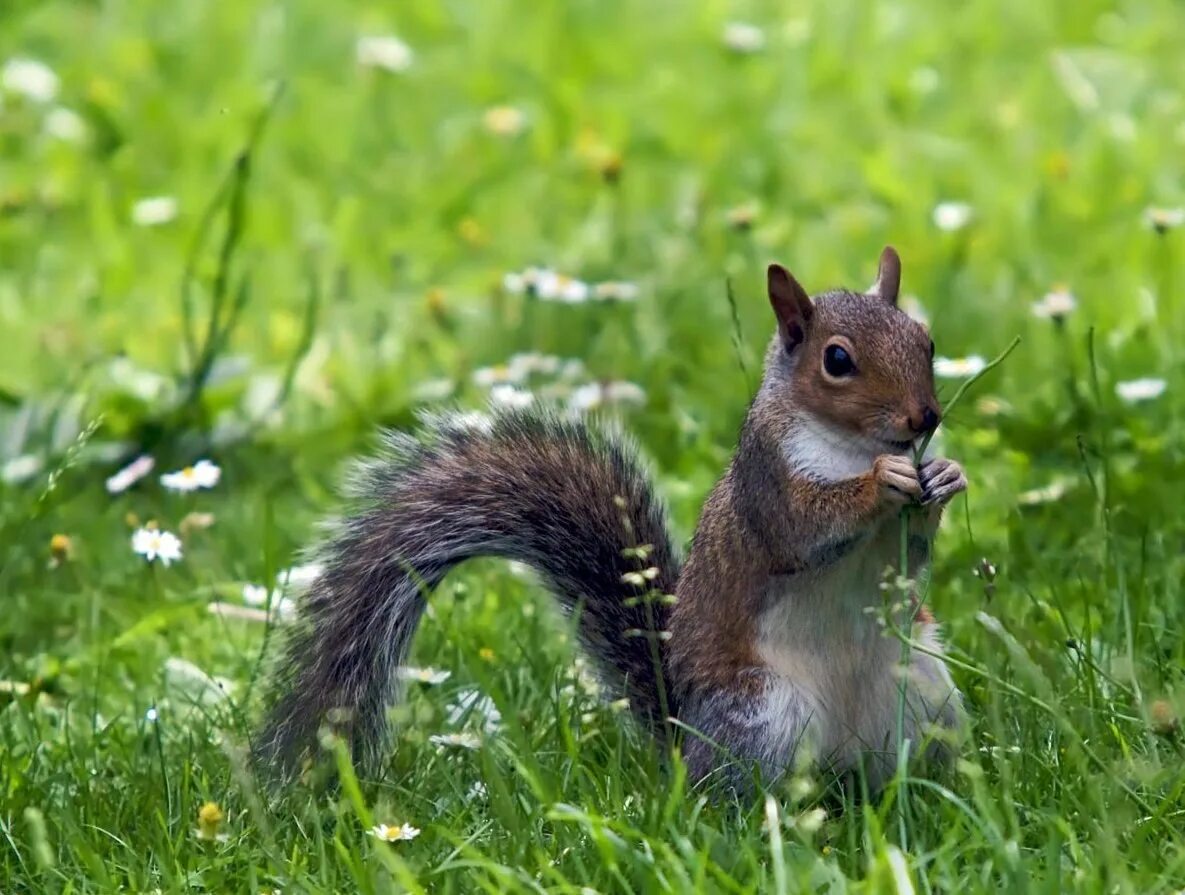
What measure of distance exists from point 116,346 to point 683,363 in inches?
48.8

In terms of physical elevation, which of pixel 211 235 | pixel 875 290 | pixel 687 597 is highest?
pixel 875 290

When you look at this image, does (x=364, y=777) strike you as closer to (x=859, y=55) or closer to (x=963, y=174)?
(x=963, y=174)

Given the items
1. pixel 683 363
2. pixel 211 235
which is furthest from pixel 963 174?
pixel 211 235

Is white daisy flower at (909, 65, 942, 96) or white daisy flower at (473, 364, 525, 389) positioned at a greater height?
white daisy flower at (473, 364, 525, 389)

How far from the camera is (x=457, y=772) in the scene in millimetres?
2516

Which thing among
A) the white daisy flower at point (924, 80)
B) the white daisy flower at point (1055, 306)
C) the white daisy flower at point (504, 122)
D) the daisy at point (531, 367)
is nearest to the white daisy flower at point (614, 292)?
the daisy at point (531, 367)

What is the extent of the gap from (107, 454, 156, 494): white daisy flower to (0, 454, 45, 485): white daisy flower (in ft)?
0.45

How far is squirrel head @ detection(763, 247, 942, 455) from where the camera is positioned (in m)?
2.40

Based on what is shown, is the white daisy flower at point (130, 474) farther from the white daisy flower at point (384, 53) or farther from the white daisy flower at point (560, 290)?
the white daisy flower at point (384, 53)

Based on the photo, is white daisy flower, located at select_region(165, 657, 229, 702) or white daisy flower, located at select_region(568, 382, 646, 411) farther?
white daisy flower, located at select_region(568, 382, 646, 411)

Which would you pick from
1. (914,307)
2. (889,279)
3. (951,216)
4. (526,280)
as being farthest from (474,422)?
(951,216)

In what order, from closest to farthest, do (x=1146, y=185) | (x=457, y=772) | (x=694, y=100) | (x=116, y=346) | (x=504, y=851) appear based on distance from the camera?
(x=504, y=851) < (x=457, y=772) < (x=116, y=346) < (x=1146, y=185) < (x=694, y=100)

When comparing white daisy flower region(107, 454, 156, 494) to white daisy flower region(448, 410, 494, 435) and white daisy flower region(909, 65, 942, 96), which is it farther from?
white daisy flower region(909, 65, 942, 96)

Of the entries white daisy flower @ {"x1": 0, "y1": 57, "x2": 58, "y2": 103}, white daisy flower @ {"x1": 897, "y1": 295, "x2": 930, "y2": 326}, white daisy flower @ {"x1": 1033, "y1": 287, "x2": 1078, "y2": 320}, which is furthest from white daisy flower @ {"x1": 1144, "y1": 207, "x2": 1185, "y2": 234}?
white daisy flower @ {"x1": 0, "y1": 57, "x2": 58, "y2": 103}
